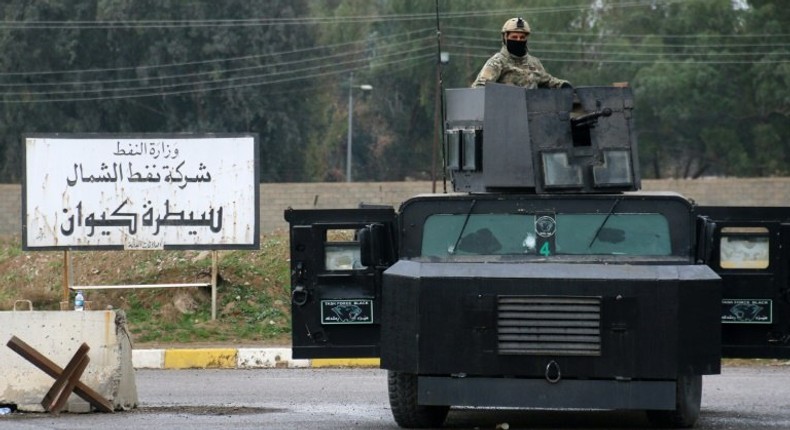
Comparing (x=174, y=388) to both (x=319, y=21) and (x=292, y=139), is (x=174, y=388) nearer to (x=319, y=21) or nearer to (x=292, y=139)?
(x=292, y=139)

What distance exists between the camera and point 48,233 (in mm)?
20359

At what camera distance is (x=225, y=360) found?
17.8 metres

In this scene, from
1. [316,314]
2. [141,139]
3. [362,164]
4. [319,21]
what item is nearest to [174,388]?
[316,314]

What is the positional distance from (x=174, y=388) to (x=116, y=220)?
259 inches

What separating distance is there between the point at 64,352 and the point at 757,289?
5247mm

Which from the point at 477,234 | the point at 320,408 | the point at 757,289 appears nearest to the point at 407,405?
the point at 477,234

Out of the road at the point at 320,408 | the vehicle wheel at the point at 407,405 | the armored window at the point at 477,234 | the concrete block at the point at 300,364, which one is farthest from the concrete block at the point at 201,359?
the armored window at the point at 477,234

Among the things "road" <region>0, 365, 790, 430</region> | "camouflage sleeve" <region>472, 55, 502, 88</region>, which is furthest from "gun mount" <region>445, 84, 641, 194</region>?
"road" <region>0, 365, 790, 430</region>

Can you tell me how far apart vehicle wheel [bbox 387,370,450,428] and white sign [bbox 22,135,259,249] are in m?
10.5

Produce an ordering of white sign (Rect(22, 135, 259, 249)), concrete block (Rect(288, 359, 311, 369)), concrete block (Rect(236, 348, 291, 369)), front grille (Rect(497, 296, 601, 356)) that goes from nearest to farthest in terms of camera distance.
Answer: front grille (Rect(497, 296, 601, 356))
concrete block (Rect(288, 359, 311, 369))
concrete block (Rect(236, 348, 291, 369))
white sign (Rect(22, 135, 259, 249))

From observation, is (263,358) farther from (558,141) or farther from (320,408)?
(558,141)

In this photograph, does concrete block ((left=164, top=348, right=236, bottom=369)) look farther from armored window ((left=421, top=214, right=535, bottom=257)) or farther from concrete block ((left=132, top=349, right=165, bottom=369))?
armored window ((left=421, top=214, right=535, bottom=257))

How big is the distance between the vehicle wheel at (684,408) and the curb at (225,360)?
789cm

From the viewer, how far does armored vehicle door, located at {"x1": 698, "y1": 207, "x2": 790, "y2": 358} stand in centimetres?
1042
